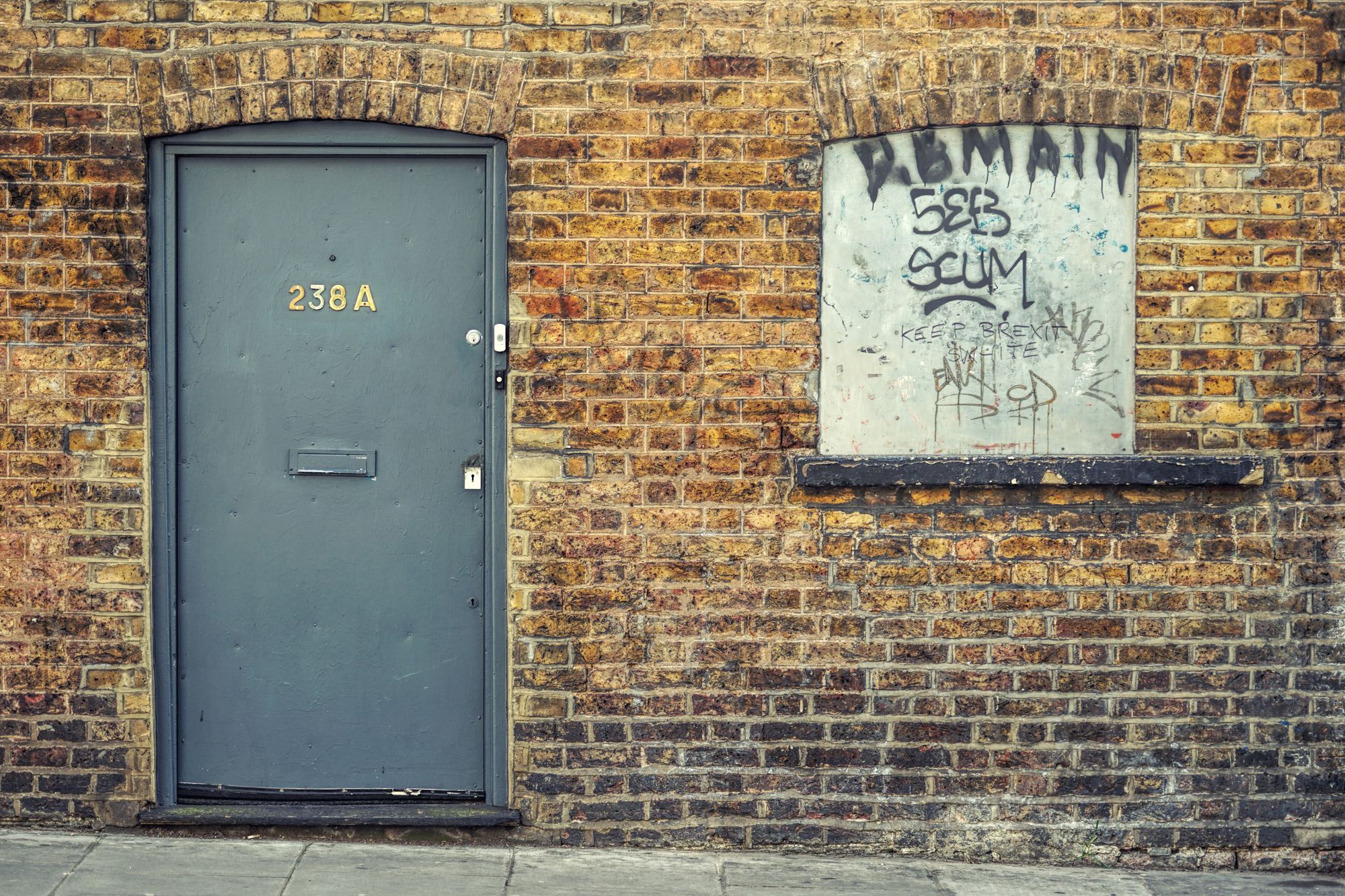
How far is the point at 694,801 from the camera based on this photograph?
435 centimetres

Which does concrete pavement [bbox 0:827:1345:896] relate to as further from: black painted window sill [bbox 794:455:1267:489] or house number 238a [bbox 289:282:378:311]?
house number 238a [bbox 289:282:378:311]

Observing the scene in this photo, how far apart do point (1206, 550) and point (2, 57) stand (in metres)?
4.67

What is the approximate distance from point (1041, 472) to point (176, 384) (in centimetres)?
317

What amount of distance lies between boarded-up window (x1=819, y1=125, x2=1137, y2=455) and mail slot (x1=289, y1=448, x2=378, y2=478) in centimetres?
169

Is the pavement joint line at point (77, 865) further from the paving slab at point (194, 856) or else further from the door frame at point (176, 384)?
the door frame at point (176, 384)

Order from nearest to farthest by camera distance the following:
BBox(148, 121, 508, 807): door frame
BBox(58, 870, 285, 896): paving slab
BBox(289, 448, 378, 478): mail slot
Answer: BBox(58, 870, 285, 896): paving slab → BBox(148, 121, 508, 807): door frame → BBox(289, 448, 378, 478): mail slot

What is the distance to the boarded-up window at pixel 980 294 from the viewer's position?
4289 mm

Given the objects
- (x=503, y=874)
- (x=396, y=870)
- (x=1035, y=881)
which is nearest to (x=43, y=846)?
(x=396, y=870)

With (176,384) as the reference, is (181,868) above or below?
below

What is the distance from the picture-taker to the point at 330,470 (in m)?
4.36

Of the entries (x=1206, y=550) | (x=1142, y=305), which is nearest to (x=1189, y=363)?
(x=1142, y=305)

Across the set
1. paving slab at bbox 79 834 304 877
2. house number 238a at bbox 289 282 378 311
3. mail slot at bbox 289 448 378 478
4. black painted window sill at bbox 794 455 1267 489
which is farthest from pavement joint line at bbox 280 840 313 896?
black painted window sill at bbox 794 455 1267 489

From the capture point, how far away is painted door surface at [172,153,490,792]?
4.33 m

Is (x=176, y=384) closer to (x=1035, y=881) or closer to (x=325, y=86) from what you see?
(x=325, y=86)
